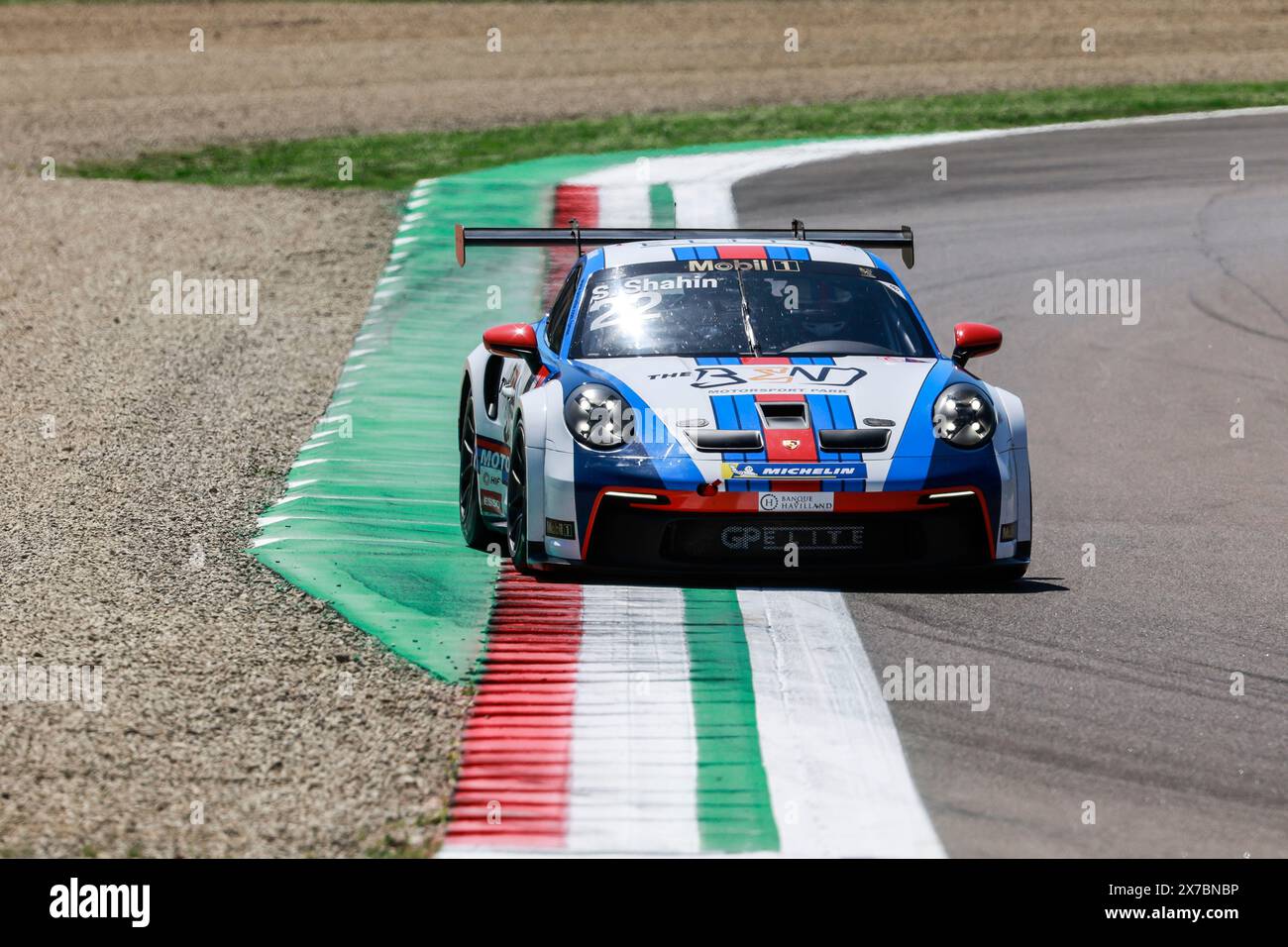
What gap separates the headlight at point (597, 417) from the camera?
745cm

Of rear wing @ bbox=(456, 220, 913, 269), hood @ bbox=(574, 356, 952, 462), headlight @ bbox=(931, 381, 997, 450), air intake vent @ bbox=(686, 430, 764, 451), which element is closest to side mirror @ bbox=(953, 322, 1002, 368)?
hood @ bbox=(574, 356, 952, 462)

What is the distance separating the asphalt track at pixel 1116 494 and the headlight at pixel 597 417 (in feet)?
3.60

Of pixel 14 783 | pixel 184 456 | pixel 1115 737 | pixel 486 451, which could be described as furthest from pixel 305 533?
pixel 1115 737

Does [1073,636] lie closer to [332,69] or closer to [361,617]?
[361,617]

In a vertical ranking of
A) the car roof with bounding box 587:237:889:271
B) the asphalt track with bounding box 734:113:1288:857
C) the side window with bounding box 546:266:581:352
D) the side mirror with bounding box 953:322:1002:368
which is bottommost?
the asphalt track with bounding box 734:113:1288:857

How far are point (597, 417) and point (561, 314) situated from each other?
1.46 meters

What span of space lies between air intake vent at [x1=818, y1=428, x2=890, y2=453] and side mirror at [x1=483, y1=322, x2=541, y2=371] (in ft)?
4.80

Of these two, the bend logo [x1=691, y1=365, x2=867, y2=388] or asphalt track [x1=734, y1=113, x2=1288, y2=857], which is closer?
asphalt track [x1=734, y1=113, x2=1288, y2=857]

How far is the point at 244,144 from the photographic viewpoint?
23.9 metres

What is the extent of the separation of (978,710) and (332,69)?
2689 cm

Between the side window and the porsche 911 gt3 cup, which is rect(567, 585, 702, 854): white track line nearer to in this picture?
the porsche 911 gt3 cup

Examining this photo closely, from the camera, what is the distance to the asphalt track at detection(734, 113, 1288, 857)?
17.6ft
